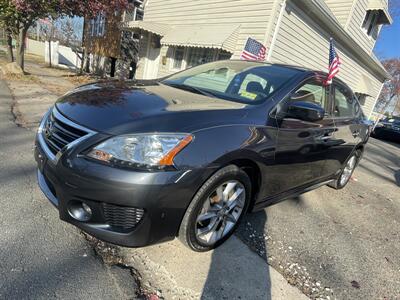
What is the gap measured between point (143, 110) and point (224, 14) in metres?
8.82

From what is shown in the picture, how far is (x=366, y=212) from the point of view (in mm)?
4238

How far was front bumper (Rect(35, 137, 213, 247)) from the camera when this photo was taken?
189 centimetres

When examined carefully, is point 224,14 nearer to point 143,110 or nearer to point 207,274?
point 143,110

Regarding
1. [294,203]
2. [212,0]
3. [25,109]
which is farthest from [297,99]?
[212,0]

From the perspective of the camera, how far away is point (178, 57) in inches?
486

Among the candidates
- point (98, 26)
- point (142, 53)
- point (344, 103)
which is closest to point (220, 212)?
point (344, 103)

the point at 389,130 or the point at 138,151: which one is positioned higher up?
the point at 138,151

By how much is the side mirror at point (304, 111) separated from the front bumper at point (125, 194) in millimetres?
1120

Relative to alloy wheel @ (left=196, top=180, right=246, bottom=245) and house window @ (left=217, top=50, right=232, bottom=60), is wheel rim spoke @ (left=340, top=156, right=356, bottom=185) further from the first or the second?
house window @ (left=217, top=50, right=232, bottom=60)

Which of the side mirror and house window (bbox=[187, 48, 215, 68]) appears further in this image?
house window (bbox=[187, 48, 215, 68])

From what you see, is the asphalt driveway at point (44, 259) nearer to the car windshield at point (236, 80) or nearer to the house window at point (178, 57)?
the car windshield at point (236, 80)

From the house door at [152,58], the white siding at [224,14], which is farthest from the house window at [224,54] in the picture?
the house door at [152,58]

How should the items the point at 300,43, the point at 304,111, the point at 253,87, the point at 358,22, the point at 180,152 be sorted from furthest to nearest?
the point at 358,22 → the point at 300,43 → the point at 253,87 → the point at 304,111 → the point at 180,152

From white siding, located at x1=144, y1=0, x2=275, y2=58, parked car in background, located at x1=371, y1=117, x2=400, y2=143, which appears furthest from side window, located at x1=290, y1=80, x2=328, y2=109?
parked car in background, located at x1=371, y1=117, x2=400, y2=143
